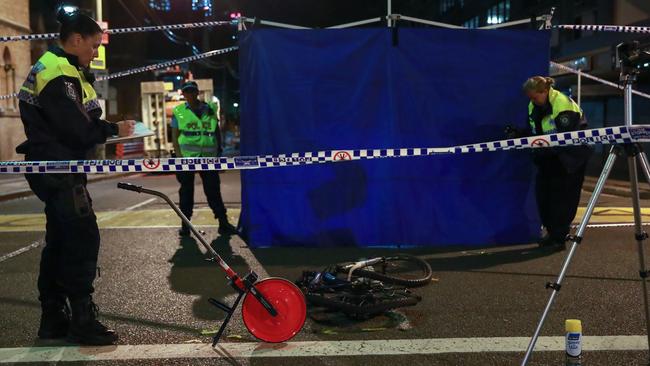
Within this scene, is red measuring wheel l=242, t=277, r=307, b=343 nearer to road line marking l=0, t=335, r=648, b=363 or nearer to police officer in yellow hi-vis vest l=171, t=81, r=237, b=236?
road line marking l=0, t=335, r=648, b=363

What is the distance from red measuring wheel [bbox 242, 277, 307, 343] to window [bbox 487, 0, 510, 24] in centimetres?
4063

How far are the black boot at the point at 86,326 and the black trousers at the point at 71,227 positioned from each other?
0.06 meters

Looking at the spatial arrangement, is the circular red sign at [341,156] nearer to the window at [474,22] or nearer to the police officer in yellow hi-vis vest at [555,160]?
the police officer in yellow hi-vis vest at [555,160]

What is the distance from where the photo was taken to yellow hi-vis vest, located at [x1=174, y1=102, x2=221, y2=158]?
6.88 m

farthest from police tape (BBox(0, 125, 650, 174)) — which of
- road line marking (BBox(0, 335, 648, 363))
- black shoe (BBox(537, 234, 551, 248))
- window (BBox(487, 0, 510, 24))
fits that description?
window (BBox(487, 0, 510, 24))

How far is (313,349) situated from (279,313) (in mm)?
309

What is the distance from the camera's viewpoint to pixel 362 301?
400 cm

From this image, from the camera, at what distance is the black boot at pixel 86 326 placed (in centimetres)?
360

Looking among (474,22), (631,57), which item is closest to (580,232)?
(631,57)

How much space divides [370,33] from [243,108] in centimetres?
156

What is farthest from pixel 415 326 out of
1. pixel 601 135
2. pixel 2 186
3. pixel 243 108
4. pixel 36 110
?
pixel 2 186

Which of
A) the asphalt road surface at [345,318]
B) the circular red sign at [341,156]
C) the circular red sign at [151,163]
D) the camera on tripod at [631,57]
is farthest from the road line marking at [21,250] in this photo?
the camera on tripod at [631,57]

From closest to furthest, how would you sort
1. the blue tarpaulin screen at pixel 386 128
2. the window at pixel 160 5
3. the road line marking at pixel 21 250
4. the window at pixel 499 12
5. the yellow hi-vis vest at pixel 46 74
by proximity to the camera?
1. the yellow hi-vis vest at pixel 46 74
2. the blue tarpaulin screen at pixel 386 128
3. the road line marking at pixel 21 250
4. the window at pixel 160 5
5. the window at pixel 499 12

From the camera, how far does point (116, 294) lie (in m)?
4.74
